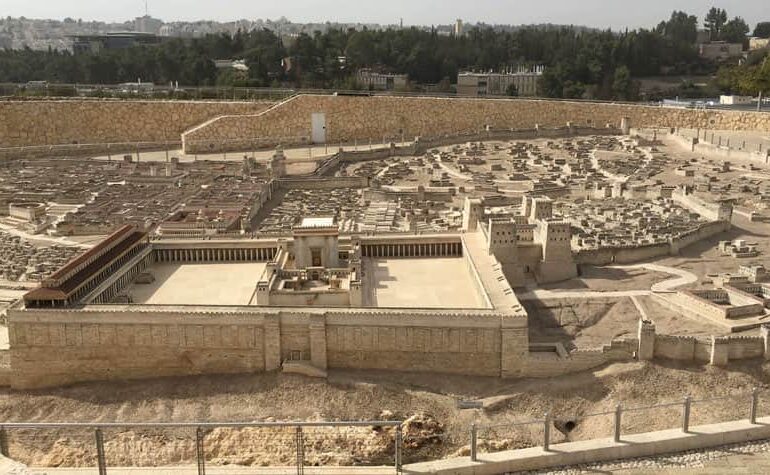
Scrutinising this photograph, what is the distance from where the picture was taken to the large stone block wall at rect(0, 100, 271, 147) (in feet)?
196

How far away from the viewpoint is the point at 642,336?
2312 cm

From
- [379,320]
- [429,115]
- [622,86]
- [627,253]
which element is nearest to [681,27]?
[622,86]

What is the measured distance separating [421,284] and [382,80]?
55.5m

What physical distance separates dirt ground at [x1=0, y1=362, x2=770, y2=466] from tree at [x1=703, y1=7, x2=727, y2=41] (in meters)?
110

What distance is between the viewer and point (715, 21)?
123m

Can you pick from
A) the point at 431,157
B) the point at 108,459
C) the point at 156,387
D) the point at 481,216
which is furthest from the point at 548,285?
the point at 431,157

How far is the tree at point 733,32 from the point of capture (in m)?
117

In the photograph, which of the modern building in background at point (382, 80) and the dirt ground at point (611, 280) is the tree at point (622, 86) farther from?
the dirt ground at point (611, 280)

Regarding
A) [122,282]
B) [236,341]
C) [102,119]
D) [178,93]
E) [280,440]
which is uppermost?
[178,93]

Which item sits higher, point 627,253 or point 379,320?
point 379,320

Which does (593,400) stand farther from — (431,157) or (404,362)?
(431,157)

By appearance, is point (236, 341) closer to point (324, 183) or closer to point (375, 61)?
point (324, 183)

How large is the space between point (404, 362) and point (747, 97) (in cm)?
5796

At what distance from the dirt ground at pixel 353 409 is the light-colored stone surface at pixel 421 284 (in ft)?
8.69
